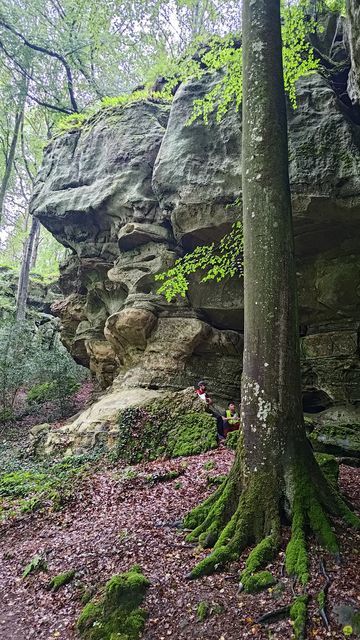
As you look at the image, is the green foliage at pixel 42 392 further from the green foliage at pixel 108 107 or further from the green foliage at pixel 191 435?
the green foliage at pixel 108 107

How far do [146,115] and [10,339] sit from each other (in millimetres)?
10343

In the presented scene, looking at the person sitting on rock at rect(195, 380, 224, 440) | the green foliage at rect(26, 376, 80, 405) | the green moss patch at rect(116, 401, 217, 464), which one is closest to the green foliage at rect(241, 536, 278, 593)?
the green moss patch at rect(116, 401, 217, 464)

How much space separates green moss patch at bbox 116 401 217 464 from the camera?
906cm

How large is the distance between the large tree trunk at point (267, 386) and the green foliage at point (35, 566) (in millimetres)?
1926

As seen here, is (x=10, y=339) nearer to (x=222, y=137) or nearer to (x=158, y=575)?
(x=222, y=137)

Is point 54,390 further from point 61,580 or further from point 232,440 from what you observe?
point 61,580

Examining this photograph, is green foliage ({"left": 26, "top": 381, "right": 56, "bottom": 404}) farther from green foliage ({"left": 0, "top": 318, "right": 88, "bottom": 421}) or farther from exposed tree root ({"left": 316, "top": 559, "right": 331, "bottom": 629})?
exposed tree root ({"left": 316, "top": 559, "right": 331, "bottom": 629})

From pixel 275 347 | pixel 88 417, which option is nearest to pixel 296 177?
pixel 275 347

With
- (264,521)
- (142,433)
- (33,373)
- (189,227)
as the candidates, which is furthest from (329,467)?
(33,373)

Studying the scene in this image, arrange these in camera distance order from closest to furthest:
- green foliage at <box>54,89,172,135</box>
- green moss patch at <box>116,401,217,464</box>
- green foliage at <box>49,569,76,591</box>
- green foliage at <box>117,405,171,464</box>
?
1. green foliage at <box>49,569,76,591</box>
2. green moss patch at <box>116,401,217,464</box>
3. green foliage at <box>117,405,171,464</box>
4. green foliage at <box>54,89,172,135</box>

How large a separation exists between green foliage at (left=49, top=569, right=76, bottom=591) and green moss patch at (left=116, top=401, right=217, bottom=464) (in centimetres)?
445

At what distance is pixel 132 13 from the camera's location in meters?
14.6

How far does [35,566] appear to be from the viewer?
16.5 feet

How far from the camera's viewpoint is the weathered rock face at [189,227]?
32.4ft
